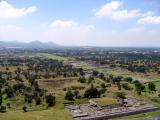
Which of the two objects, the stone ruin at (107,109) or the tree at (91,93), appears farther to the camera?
the tree at (91,93)

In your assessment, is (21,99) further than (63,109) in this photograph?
Yes

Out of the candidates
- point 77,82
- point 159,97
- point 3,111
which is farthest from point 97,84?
point 3,111

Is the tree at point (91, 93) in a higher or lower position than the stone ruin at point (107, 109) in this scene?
higher

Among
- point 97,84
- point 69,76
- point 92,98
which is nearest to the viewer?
point 92,98

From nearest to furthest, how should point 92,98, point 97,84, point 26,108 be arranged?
point 26,108 < point 92,98 < point 97,84

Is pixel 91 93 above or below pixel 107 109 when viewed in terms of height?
above

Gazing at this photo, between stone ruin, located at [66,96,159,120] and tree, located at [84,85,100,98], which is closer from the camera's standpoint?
stone ruin, located at [66,96,159,120]

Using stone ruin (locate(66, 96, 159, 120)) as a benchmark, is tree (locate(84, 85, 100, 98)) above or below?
above

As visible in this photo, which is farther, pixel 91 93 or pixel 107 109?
pixel 91 93

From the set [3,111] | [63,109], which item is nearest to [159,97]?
[63,109]

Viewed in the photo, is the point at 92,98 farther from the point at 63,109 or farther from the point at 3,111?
the point at 3,111
